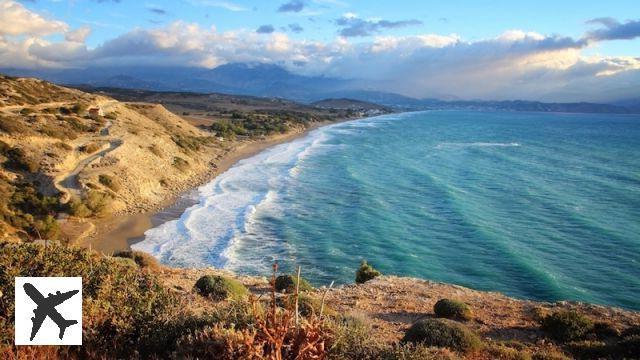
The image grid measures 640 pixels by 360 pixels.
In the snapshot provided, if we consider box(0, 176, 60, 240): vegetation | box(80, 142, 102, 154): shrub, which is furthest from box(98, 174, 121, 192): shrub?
box(80, 142, 102, 154): shrub

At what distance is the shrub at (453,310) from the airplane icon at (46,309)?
14.3 metres

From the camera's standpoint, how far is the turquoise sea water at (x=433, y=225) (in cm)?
2841

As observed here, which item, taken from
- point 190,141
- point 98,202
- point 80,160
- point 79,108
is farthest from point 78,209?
point 190,141

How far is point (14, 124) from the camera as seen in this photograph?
1704 inches

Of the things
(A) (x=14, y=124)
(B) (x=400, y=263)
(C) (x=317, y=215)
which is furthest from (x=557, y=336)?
(A) (x=14, y=124)

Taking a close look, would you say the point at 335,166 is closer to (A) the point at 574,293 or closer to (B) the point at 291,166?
(B) the point at 291,166

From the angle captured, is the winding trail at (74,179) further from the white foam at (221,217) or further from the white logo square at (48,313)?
the white logo square at (48,313)

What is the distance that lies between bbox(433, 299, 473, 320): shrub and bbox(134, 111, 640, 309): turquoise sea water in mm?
8992

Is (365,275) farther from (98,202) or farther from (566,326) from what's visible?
(98,202)

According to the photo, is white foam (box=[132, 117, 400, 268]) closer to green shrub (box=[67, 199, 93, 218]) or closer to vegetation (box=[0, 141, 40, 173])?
green shrub (box=[67, 199, 93, 218])

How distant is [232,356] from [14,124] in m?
46.8

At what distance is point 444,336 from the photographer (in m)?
13.8

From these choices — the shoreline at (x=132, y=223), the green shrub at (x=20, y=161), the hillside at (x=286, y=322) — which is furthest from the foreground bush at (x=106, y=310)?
the green shrub at (x=20, y=161)

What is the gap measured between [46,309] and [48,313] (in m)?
0.07
